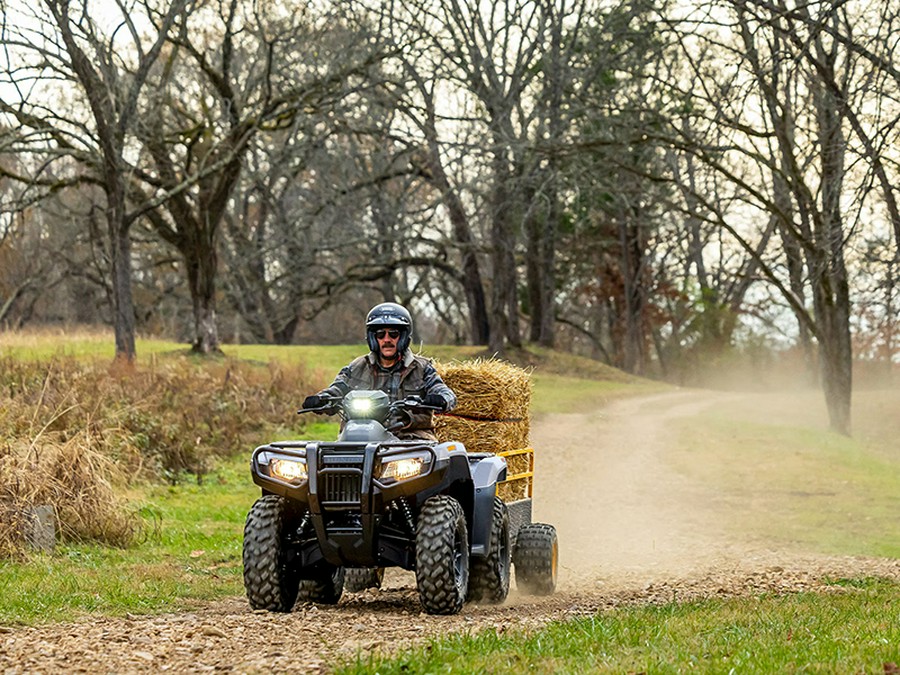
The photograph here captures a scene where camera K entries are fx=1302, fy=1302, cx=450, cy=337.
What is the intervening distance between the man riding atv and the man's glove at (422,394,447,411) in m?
0.25

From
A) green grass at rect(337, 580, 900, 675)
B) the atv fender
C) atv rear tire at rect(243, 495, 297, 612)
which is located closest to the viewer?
green grass at rect(337, 580, 900, 675)

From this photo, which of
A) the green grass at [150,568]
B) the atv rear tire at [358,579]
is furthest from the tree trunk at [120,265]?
the atv rear tire at [358,579]

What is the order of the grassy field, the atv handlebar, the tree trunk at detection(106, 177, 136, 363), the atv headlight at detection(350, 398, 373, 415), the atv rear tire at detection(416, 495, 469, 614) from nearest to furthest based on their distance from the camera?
the grassy field, the atv rear tire at detection(416, 495, 469, 614), the atv headlight at detection(350, 398, 373, 415), the atv handlebar, the tree trunk at detection(106, 177, 136, 363)

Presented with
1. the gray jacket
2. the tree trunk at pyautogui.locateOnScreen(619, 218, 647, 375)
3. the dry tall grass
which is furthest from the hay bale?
the tree trunk at pyautogui.locateOnScreen(619, 218, 647, 375)

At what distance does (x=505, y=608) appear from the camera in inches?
383

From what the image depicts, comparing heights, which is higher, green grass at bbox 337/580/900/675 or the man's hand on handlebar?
the man's hand on handlebar

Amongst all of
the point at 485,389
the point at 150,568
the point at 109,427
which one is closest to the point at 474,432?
the point at 485,389

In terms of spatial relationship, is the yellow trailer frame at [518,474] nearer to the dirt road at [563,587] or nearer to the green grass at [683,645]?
the dirt road at [563,587]

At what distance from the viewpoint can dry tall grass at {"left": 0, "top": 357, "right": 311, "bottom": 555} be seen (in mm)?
12781

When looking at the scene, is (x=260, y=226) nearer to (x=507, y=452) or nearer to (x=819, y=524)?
(x=819, y=524)

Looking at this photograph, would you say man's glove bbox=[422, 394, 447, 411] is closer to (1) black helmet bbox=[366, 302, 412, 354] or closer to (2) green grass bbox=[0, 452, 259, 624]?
(1) black helmet bbox=[366, 302, 412, 354]

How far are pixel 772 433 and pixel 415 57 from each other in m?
15.0

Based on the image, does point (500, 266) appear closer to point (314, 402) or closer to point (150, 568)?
point (150, 568)

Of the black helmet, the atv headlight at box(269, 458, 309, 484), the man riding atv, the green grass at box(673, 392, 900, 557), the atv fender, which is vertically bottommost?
the green grass at box(673, 392, 900, 557)
